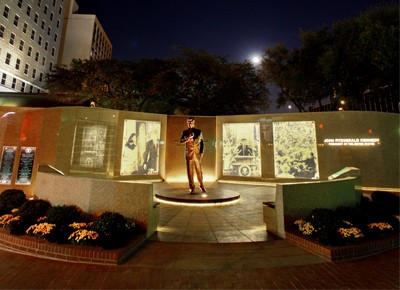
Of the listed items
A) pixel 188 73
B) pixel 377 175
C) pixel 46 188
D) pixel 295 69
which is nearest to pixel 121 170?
pixel 46 188

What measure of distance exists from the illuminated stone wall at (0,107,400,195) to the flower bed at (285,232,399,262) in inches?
336

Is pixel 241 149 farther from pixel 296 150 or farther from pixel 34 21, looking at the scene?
pixel 34 21

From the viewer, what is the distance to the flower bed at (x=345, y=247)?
14.7 feet

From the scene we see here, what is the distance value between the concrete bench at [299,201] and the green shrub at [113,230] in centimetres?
392

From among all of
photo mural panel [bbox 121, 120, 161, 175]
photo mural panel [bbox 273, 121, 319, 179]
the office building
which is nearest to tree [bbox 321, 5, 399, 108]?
photo mural panel [bbox 273, 121, 319, 179]

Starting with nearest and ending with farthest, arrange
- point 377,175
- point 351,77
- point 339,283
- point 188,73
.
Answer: point 339,283 → point 377,175 → point 351,77 → point 188,73

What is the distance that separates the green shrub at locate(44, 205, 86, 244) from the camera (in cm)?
459

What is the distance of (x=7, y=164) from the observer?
37.5 ft

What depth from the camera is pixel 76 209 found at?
5.54 metres

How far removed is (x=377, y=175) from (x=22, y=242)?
16.8 meters

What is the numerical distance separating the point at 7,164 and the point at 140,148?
23.9ft

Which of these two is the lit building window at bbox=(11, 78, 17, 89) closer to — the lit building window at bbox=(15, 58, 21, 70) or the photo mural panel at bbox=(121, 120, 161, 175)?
the lit building window at bbox=(15, 58, 21, 70)

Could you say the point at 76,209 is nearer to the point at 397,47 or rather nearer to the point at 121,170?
the point at 121,170

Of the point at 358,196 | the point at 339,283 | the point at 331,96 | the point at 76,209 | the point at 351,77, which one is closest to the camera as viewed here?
the point at 339,283
